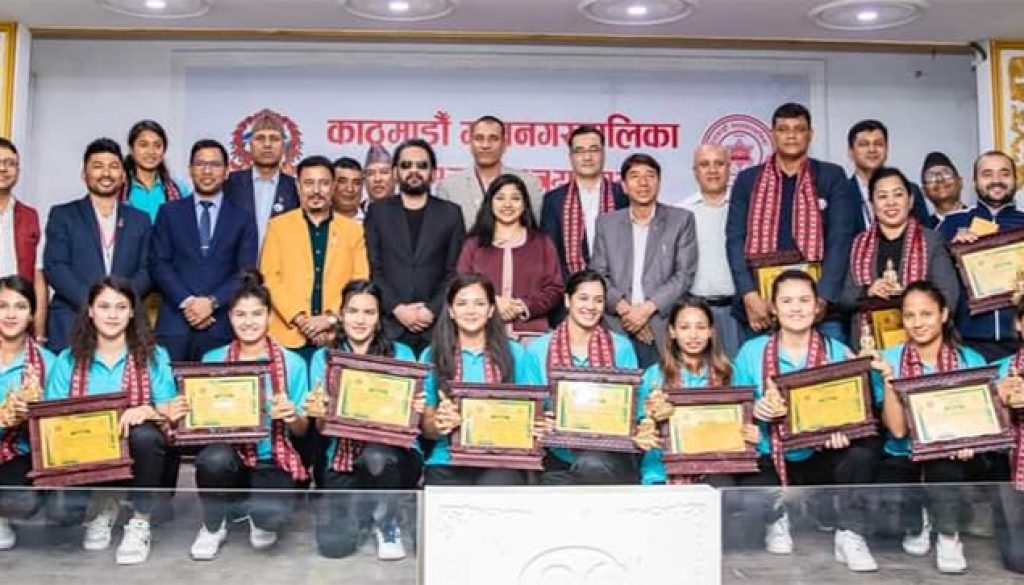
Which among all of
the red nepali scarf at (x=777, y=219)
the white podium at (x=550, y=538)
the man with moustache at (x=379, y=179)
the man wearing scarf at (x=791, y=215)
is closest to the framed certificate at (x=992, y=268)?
the man wearing scarf at (x=791, y=215)

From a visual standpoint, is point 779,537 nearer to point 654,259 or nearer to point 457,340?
point 457,340

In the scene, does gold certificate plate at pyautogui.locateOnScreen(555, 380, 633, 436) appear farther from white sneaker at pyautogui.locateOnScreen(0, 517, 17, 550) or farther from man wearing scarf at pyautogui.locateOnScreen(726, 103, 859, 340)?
white sneaker at pyautogui.locateOnScreen(0, 517, 17, 550)

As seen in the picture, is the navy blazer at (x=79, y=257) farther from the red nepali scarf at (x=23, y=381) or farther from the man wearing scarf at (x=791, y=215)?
the man wearing scarf at (x=791, y=215)

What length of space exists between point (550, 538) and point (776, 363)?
6.24ft

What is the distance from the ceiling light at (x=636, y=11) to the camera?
5.41m

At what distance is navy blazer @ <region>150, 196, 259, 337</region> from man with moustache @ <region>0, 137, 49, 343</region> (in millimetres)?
559

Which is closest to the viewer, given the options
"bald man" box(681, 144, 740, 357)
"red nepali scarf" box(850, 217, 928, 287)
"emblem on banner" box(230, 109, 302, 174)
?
"red nepali scarf" box(850, 217, 928, 287)

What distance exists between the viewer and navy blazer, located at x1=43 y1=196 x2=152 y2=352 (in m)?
4.68

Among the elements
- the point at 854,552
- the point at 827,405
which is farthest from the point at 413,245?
the point at 854,552

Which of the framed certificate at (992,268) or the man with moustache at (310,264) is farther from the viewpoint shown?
the man with moustache at (310,264)

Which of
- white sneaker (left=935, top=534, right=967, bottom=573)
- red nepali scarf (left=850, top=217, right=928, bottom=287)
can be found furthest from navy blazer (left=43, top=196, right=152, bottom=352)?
white sneaker (left=935, top=534, right=967, bottom=573)

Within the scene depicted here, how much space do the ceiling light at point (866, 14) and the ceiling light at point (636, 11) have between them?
0.67m

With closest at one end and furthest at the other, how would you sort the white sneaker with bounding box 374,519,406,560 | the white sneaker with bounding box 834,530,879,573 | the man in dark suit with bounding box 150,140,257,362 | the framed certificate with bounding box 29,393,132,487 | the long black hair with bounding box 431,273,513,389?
the white sneaker with bounding box 374,519,406,560 → the white sneaker with bounding box 834,530,879,573 → the framed certificate with bounding box 29,393,132,487 → the long black hair with bounding box 431,273,513,389 → the man in dark suit with bounding box 150,140,257,362

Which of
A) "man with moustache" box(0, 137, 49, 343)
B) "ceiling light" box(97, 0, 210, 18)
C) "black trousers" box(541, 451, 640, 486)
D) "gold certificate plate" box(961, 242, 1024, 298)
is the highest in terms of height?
"ceiling light" box(97, 0, 210, 18)
